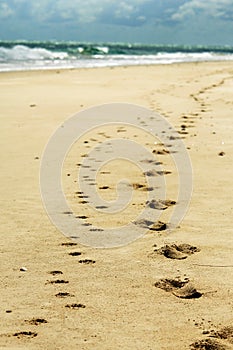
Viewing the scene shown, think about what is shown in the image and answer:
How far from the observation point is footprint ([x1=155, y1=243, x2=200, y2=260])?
3.49 metres

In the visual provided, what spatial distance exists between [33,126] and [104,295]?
19.1ft

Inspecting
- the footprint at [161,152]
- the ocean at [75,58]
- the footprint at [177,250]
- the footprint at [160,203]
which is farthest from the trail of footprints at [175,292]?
the ocean at [75,58]

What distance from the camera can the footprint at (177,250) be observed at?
3.49 m

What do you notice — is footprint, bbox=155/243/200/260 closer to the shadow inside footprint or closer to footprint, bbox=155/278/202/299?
footprint, bbox=155/278/202/299

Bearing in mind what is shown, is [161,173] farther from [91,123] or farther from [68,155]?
[91,123]

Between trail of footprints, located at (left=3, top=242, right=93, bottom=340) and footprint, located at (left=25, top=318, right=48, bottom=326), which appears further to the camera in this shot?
footprint, located at (left=25, top=318, right=48, bottom=326)

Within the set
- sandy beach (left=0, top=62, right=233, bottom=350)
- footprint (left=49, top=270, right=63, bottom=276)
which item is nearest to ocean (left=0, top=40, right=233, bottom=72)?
sandy beach (left=0, top=62, right=233, bottom=350)

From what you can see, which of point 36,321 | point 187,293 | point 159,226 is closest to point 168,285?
point 187,293

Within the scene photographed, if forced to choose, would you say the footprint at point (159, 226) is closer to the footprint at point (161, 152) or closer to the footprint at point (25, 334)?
the footprint at point (25, 334)

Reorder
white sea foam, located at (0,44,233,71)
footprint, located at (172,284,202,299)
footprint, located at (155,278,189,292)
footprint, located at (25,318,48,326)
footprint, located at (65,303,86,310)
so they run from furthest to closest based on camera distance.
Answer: white sea foam, located at (0,44,233,71), footprint, located at (155,278,189,292), footprint, located at (172,284,202,299), footprint, located at (65,303,86,310), footprint, located at (25,318,48,326)

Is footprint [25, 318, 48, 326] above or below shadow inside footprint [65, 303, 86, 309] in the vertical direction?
below

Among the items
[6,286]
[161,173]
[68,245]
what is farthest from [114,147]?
[6,286]

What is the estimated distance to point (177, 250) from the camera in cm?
358

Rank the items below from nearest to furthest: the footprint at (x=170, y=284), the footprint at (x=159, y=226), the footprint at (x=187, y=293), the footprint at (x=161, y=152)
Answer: the footprint at (x=187, y=293) < the footprint at (x=170, y=284) < the footprint at (x=159, y=226) < the footprint at (x=161, y=152)
